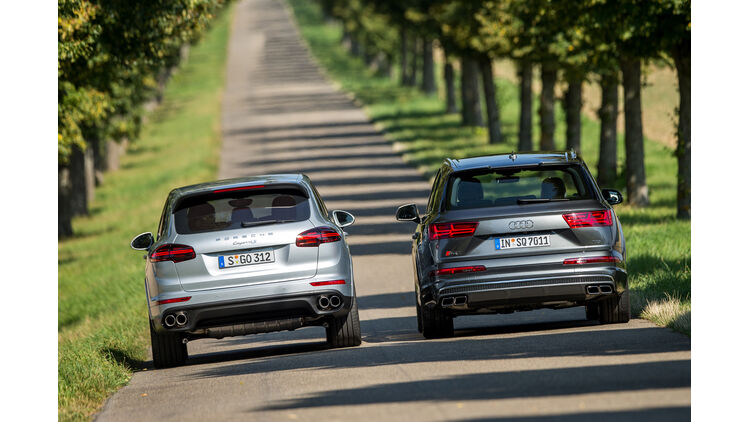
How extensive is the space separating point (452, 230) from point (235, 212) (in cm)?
188

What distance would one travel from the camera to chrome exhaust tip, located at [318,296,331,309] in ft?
36.5

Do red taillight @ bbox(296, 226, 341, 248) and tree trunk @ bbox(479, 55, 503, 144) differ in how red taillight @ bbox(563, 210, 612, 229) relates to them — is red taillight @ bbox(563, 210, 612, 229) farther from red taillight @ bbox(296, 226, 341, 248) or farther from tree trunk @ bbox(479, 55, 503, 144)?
tree trunk @ bbox(479, 55, 503, 144)

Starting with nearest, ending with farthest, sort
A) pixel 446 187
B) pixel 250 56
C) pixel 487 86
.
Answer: pixel 446 187
pixel 487 86
pixel 250 56

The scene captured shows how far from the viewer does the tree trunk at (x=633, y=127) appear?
25.6 metres

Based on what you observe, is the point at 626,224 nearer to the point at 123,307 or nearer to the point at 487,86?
the point at 123,307

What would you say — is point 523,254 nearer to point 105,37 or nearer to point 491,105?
point 105,37

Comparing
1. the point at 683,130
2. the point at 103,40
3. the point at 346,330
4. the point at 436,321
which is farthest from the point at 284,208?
the point at 683,130

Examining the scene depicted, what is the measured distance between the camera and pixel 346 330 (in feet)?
38.3

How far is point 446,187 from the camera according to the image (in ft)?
37.8

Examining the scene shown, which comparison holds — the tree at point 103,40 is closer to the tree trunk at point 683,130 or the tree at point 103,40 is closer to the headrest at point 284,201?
the headrest at point 284,201

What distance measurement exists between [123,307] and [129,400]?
30.2 feet
